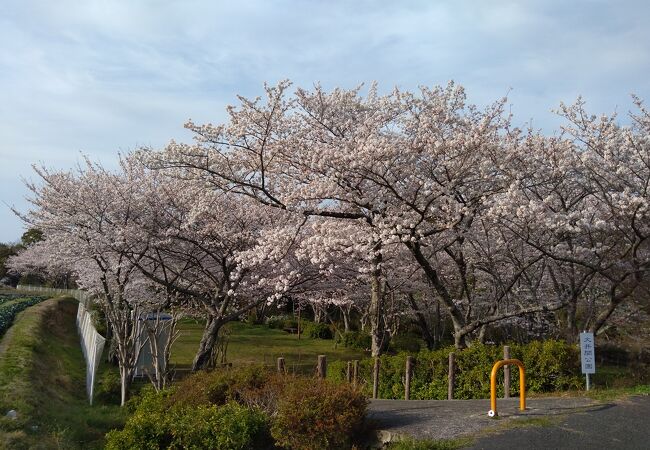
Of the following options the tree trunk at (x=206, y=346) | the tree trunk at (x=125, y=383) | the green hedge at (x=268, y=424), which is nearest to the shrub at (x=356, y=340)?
the tree trunk at (x=206, y=346)

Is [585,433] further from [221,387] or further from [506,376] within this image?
[221,387]

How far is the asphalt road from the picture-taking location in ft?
22.4


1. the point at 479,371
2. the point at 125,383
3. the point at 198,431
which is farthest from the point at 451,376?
the point at 125,383

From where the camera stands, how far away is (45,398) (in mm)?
12477

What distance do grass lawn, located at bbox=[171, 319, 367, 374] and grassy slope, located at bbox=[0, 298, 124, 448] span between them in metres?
4.25

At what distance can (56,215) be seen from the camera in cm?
1742

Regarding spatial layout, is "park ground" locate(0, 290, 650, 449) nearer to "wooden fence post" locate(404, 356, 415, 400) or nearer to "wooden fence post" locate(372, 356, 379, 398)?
"wooden fence post" locate(404, 356, 415, 400)

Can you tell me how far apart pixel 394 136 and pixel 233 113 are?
3.71 metres

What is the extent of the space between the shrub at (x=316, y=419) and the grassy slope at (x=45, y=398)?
14.0ft

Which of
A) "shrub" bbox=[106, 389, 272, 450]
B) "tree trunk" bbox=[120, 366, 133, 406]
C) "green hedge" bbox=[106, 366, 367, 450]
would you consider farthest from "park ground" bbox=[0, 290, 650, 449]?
"shrub" bbox=[106, 389, 272, 450]

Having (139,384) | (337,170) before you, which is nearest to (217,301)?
(139,384)

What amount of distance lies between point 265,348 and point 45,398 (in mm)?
14908

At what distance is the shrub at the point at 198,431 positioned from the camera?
7449mm

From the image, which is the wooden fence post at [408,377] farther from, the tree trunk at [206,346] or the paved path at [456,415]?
the tree trunk at [206,346]
